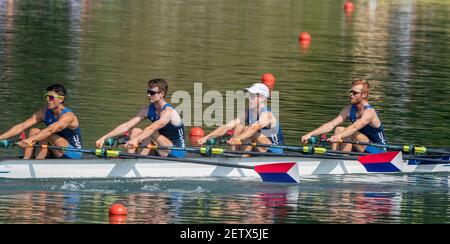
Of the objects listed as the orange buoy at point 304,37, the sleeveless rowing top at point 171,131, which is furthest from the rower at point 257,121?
the orange buoy at point 304,37

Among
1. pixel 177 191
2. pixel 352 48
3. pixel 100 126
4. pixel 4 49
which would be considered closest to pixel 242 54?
pixel 352 48

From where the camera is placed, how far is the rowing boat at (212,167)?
18.8 meters

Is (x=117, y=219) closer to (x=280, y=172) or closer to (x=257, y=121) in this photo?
(x=280, y=172)

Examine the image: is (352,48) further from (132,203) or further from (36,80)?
(132,203)

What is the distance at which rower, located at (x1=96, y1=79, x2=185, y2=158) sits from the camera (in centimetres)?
1962

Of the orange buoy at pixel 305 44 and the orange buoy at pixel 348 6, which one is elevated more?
the orange buoy at pixel 348 6

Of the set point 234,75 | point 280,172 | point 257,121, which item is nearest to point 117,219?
point 280,172

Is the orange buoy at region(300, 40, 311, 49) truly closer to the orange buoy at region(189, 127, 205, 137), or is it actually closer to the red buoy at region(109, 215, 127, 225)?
the orange buoy at region(189, 127, 205, 137)

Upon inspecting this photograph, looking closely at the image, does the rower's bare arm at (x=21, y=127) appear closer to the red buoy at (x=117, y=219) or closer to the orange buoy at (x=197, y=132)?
the red buoy at (x=117, y=219)

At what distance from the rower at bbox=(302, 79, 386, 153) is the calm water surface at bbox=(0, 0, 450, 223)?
0.79 m

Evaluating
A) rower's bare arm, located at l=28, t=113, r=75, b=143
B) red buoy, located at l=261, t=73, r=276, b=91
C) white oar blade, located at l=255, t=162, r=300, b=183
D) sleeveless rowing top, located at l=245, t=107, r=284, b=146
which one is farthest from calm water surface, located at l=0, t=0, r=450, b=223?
sleeveless rowing top, located at l=245, t=107, r=284, b=146

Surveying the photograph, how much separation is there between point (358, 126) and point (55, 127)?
17.1 ft

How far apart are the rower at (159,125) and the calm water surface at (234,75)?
0.83 m
